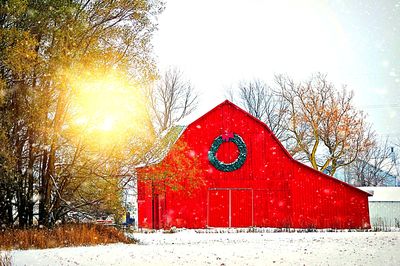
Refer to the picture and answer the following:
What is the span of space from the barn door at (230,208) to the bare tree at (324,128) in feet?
46.4

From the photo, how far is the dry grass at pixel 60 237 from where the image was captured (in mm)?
12924

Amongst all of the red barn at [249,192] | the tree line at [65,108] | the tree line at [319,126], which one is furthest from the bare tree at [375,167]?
the tree line at [65,108]

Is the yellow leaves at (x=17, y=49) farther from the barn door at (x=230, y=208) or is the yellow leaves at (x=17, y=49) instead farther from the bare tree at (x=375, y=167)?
the bare tree at (x=375, y=167)

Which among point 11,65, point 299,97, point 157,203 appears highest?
point 299,97

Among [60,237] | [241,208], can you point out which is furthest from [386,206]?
[60,237]

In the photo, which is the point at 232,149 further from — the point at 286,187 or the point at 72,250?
the point at 72,250

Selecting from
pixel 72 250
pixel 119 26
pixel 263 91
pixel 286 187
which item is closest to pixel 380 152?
pixel 263 91

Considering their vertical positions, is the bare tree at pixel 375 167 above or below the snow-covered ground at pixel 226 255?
above

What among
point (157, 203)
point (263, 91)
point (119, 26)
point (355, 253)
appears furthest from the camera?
point (263, 91)

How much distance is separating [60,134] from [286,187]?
13173mm

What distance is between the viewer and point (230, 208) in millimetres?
23859

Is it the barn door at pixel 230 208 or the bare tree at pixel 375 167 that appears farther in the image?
the bare tree at pixel 375 167

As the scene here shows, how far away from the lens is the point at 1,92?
12.3m

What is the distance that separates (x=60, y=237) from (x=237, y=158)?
1235 cm
